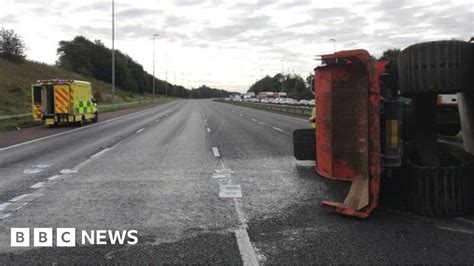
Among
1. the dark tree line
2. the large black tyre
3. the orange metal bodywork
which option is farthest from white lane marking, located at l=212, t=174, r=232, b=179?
the dark tree line

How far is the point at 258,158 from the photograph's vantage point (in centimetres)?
Result: 1329

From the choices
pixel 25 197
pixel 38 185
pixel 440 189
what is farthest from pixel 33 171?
pixel 440 189

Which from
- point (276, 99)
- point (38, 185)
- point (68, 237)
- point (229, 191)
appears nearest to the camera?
point (68, 237)

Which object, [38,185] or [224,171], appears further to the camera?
[224,171]

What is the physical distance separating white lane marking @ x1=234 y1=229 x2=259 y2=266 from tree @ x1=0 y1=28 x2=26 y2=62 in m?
59.2

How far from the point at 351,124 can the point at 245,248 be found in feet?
9.60

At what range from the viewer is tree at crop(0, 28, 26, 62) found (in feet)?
192

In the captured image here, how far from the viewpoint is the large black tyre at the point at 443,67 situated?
6328mm

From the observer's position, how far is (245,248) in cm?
545

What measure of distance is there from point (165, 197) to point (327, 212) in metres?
2.66

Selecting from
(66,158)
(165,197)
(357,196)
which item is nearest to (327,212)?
(357,196)

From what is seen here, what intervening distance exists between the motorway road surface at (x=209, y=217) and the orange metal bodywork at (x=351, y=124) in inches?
13.9

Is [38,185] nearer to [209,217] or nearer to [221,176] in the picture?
[221,176]

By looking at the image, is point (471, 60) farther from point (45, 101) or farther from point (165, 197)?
point (45, 101)
